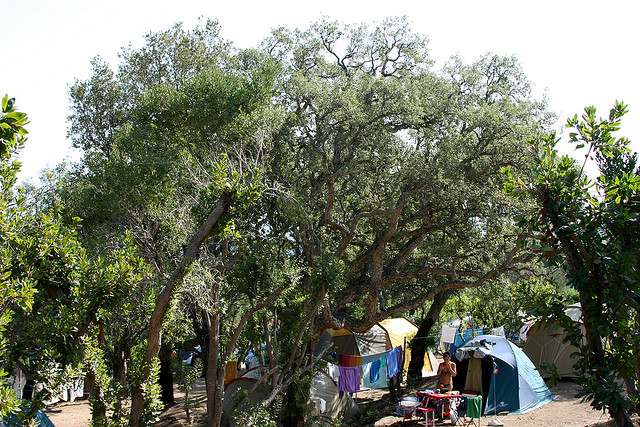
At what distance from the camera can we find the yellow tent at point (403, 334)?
20.2m

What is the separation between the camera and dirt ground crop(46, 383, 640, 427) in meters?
13.4

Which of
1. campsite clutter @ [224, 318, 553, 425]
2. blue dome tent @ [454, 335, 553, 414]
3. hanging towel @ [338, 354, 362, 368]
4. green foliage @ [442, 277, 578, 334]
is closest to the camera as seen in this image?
campsite clutter @ [224, 318, 553, 425]

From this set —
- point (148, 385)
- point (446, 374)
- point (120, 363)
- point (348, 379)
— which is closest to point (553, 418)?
point (446, 374)

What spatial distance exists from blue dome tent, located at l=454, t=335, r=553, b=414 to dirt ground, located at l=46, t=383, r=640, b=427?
395 mm

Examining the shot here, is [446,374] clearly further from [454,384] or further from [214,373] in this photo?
[214,373]

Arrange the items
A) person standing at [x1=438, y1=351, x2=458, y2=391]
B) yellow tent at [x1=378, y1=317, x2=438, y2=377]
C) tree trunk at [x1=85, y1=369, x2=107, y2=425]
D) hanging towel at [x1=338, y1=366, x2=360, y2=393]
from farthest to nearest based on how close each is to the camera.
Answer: yellow tent at [x1=378, y1=317, x2=438, y2=377] → hanging towel at [x1=338, y1=366, x2=360, y2=393] → person standing at [x1=438, y1=351, x2=458, y2=391] → tree trunk at [x1=85, y1=369, x2=107, y2=425]

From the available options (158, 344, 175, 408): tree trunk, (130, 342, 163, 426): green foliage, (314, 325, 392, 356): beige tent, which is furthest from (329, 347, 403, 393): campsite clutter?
(130, 342, 163, 426): green foliage

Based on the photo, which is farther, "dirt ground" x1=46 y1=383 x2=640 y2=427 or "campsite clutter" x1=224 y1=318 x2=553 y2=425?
"dirt ground" x1=46 y1=383 x2=640 y2=427

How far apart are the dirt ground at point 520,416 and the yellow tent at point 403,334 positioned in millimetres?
1895

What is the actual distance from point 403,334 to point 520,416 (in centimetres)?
690

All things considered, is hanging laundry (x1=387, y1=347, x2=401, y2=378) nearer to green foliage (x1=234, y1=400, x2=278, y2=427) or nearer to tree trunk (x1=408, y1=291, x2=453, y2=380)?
tree trunk (x1=408, y1=291, x2=453, y2=380)

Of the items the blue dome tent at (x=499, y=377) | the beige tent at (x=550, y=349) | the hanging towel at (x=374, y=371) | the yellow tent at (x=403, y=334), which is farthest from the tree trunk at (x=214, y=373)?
the beige tent at (x=550, y=349)

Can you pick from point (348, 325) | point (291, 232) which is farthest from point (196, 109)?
point (348, 325)

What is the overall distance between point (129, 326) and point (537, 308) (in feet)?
23.0
